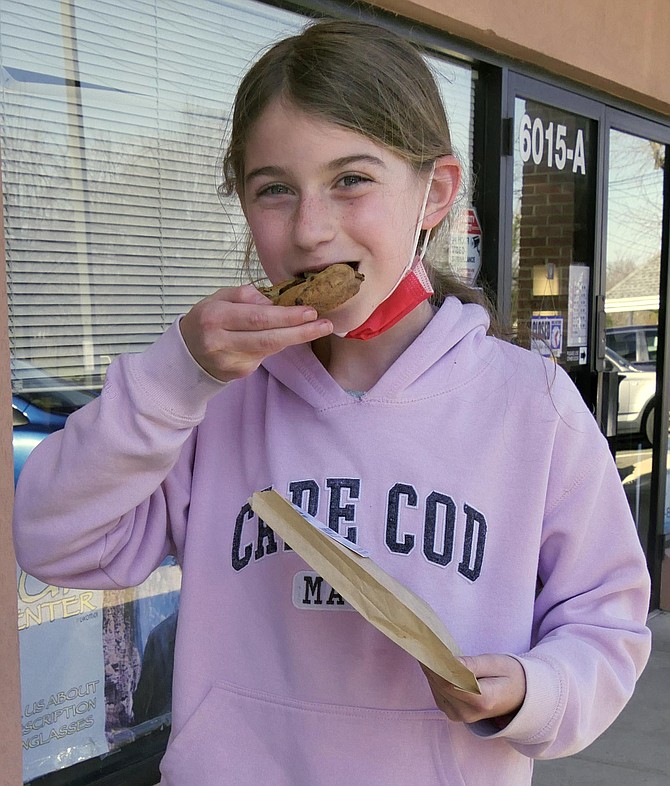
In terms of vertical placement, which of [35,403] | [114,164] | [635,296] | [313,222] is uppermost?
[114,164]

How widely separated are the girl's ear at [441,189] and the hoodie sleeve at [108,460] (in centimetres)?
50

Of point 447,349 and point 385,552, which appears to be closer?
point 385,552

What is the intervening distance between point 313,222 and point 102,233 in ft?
6.25

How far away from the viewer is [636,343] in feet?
18.1

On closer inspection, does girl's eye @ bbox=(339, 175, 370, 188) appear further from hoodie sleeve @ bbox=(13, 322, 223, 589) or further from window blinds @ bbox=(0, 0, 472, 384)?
window blinds @ bbox=(0, 0, 472, 384)

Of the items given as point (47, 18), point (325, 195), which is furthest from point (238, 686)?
point (47, 18)

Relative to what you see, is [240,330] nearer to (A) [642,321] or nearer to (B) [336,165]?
(B) [336,165]

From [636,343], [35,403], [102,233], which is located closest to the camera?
[35,403]

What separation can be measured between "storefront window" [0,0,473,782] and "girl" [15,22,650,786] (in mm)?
1554

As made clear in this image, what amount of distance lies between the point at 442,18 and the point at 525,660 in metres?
2.99

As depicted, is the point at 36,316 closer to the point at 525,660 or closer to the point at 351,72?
the point at 351,72

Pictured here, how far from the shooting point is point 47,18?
8.73ft

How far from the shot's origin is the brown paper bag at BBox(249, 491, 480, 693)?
99 centimetres

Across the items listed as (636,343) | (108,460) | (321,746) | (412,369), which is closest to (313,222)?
(412,369)
